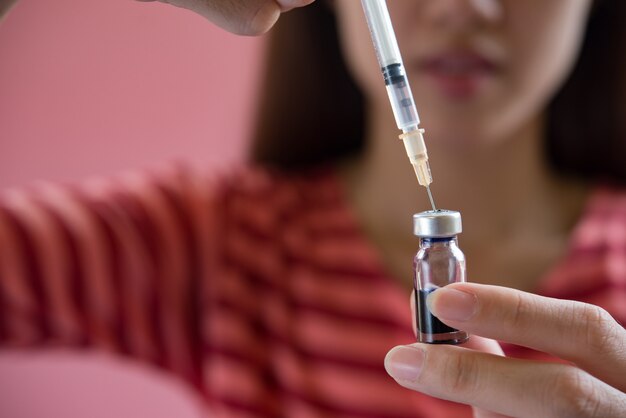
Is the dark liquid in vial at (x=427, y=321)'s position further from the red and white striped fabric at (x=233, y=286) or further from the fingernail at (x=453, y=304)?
the red and white striped fabric at (x=233, y=286)

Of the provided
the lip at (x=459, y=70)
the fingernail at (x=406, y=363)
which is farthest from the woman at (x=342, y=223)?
the fingernail at (x=406, y=363)

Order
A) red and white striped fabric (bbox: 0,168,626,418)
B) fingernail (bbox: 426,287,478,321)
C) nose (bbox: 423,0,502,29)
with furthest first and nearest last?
red and white striped fabric (bbox: 0,168,626,418), nose (bbox: 423,0,502,29), fingernail (bbox: 426,287,478,321)

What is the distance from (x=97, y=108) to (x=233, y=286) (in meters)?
0.57

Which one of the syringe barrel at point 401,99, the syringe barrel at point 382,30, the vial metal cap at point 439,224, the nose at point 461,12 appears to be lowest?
the vial metal cap at point 439,224

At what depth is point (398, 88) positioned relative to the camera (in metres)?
0.60

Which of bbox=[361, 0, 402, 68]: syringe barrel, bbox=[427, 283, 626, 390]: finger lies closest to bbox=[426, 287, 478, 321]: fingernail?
bbox=[427, 283, 626, 390]: finger

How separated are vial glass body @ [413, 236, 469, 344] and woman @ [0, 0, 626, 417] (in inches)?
17.1

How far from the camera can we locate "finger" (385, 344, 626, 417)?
1.68 ft

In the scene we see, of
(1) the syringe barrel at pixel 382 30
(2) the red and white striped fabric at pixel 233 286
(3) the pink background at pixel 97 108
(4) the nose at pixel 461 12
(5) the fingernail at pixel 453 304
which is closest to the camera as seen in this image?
(5) the fingernail at pixel 453 304

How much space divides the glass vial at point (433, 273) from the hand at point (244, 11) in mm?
185

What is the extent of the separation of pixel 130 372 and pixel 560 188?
92 cm

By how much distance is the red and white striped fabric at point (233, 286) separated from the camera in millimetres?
1021

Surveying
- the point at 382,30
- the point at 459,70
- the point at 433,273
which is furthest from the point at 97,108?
the point at 433,273

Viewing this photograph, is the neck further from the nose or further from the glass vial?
the glass vial
